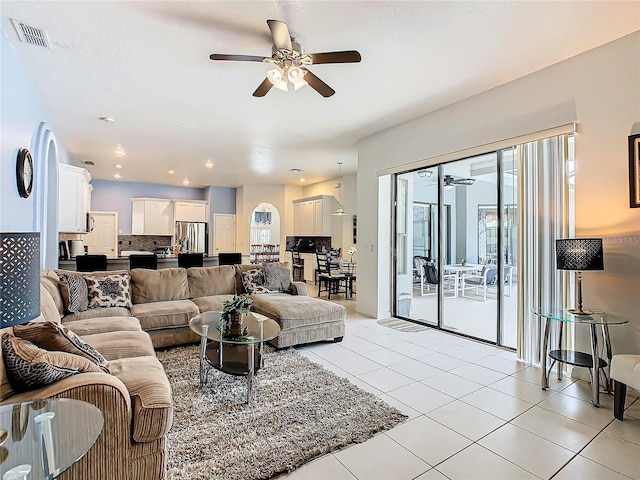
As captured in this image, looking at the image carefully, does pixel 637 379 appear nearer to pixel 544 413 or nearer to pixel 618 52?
pixel 544 413

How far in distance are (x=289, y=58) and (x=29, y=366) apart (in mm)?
2486

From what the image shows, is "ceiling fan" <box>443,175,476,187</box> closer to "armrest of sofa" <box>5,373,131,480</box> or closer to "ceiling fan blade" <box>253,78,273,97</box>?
"ceiling fan blade" <box>253,78,273,97</box>

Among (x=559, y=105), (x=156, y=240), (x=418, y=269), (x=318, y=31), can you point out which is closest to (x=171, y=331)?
(x=318, y=31)

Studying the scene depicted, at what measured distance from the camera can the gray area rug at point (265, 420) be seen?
1.90 meters

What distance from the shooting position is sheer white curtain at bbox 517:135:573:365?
3.23 m

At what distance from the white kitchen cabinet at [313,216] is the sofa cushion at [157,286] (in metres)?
4.80

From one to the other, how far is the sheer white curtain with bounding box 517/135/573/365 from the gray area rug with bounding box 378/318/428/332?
56.7 inches

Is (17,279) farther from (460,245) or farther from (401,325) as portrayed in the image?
(460,245)

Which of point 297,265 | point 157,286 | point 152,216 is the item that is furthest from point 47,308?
point 152,216

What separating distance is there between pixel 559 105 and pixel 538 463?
299 centimetres

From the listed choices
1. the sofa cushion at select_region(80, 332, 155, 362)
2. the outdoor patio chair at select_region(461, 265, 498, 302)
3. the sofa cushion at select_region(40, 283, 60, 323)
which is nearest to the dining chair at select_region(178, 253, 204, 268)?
the sofa cushion at select_region(40, 283, 60, 323)

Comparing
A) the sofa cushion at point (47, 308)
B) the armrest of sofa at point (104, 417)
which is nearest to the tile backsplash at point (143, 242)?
the sofa cushion at point (47, 308)

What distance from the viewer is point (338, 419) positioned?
2355mm

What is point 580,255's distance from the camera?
8.95 ft
